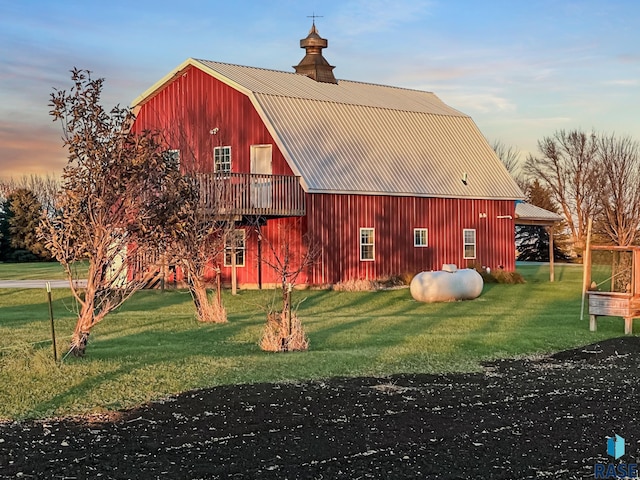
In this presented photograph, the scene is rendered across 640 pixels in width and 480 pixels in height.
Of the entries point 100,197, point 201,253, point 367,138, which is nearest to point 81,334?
point 100,197

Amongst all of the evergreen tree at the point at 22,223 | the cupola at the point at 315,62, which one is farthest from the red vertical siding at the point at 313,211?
the evergreen tree at the point at 22,223

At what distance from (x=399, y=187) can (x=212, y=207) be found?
43.1ft

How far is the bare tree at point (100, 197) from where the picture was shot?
14.2 meters

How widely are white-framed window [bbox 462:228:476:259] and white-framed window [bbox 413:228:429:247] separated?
236 centimetres

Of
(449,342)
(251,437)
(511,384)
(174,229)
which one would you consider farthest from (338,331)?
(251,437)

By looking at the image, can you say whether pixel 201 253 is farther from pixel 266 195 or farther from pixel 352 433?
pixel 352 433

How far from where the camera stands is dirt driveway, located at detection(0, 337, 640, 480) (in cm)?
811

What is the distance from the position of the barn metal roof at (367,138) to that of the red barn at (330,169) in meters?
0.06

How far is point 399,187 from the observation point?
3528 cm

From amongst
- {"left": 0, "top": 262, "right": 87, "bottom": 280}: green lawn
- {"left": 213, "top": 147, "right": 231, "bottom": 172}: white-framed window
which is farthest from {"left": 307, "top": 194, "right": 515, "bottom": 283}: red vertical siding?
{"left": 0, "top": 262, "right": 87, "bottom": 280}: green lawn

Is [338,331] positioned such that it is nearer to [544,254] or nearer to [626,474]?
[626,474]

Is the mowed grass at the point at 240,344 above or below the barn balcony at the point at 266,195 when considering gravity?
below

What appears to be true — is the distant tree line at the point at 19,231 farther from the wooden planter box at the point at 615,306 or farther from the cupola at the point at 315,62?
the wooden planter box at the point at 615,306

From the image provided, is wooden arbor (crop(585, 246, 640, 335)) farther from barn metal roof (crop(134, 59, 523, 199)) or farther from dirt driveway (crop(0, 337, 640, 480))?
barn metal roof (crop(134, 59, 523, 199))
